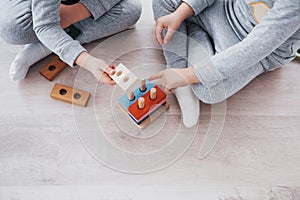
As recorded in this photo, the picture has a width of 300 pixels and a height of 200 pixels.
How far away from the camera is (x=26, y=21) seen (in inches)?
30.9

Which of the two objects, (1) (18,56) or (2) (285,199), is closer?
(2) (285,199)

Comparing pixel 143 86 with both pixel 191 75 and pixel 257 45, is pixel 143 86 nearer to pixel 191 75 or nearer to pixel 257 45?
pixel 191 75

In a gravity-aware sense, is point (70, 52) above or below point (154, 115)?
above

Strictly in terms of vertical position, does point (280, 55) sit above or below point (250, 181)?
above

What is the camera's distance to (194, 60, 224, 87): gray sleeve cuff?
0.71 metres

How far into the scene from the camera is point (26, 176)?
0.73m

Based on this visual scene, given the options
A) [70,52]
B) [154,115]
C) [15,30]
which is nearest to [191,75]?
[154,115]

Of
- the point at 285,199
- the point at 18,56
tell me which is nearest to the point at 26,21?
the point at 18,56

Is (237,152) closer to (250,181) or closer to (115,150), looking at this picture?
(250,181)

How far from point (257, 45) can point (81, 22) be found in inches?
17.6

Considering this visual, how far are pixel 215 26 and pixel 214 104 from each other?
0.19 m

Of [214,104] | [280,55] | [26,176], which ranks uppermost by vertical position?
[280,55]

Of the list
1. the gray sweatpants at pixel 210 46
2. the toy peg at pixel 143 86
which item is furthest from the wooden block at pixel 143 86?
the gray sweatpants at pixel 210 46

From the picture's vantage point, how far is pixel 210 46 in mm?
806
